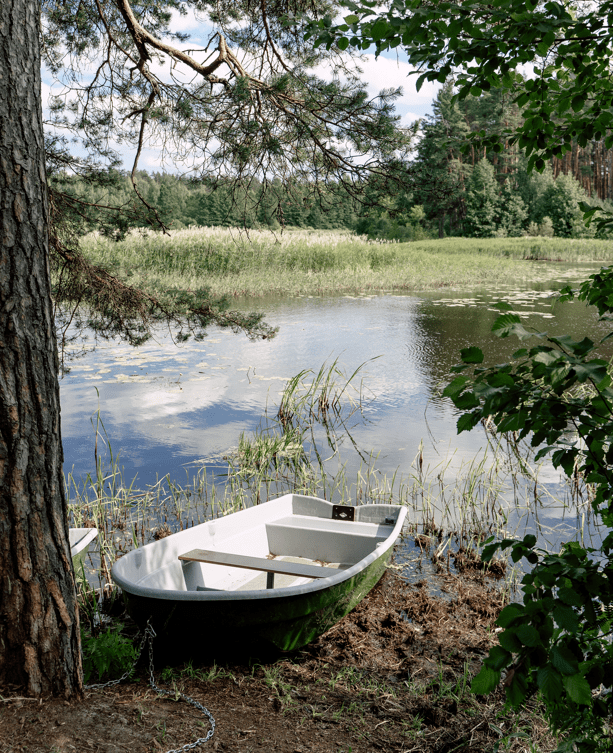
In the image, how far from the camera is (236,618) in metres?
2.63

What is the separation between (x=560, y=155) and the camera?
81.0 inches

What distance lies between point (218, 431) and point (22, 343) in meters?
4.48

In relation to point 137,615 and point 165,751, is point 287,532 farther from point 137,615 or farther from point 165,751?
point 165,751

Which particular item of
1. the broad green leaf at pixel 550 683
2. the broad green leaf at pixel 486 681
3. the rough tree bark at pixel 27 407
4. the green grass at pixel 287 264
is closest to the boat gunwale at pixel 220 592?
the rough tree bark at pixel 27 407

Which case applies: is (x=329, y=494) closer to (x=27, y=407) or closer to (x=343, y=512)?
(x=343, y=512)

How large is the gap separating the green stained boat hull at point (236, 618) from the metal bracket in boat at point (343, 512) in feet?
3.74

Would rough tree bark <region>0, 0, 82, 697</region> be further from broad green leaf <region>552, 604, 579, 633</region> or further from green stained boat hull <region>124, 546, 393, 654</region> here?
broad green leaf <region>552, 604, 579, 633</region>

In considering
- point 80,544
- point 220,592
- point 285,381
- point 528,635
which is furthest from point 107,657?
point 285,381

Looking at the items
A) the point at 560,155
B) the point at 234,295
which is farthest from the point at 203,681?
the point at 234,295

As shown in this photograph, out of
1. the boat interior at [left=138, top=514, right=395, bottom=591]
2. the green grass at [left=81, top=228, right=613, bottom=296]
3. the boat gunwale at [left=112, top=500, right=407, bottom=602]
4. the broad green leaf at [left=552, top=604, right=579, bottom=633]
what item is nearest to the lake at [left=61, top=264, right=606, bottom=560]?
the boat interior at [left=138, top=514, right=395, bottom=591]

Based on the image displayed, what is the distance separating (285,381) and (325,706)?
19.3 feet

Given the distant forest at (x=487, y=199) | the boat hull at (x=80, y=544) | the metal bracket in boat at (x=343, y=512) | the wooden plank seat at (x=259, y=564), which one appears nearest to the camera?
the wooden plank seat at (x=259, y=564)

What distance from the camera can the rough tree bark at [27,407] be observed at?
2.06 meters

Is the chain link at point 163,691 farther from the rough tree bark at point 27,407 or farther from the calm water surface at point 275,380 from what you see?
the calm water surface at point 275,380
